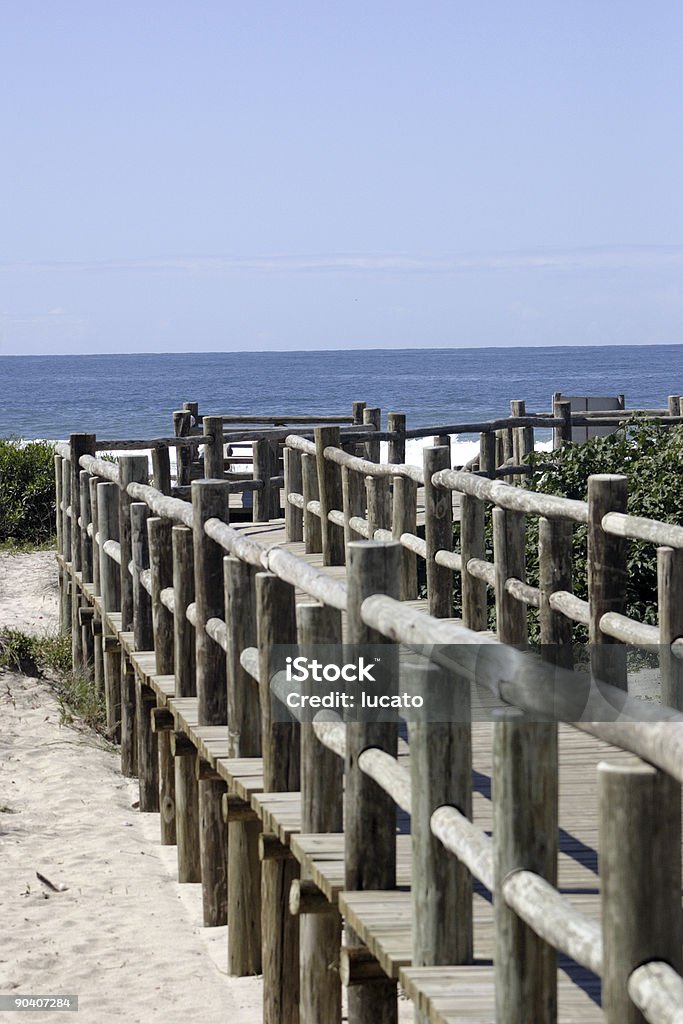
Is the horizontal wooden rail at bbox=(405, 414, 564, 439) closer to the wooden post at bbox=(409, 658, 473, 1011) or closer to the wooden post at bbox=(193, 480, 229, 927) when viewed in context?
the wooden post at bbox=(193, 480, 229, 927)

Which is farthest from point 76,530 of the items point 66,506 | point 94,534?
point 94,534

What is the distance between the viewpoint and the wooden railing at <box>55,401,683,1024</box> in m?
2.51

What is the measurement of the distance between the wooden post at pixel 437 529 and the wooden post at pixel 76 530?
4800 millimetres

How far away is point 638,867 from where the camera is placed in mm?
2467

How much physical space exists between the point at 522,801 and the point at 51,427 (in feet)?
235

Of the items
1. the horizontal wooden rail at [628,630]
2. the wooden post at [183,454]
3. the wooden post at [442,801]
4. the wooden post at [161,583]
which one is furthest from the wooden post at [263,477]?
the wooden post at [442,801]

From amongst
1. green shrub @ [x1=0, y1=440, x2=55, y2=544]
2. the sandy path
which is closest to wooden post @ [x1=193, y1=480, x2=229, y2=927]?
the sandy path

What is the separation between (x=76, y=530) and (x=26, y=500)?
7.51 meters

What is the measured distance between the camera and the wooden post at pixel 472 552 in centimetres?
821

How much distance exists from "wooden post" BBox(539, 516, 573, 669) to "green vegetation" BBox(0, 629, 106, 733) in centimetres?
586

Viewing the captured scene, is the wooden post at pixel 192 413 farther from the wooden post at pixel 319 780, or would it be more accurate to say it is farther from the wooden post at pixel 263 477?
the wooden post at pixel 319 780

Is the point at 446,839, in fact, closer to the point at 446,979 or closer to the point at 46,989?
the point at 446,979

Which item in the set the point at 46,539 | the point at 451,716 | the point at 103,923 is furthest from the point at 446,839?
the point at 46,539

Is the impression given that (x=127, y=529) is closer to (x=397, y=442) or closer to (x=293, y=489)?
(x=293, y=489)
